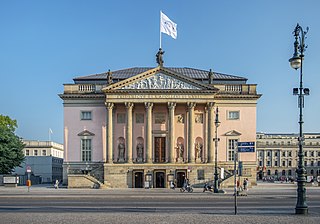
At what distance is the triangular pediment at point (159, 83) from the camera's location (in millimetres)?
80625

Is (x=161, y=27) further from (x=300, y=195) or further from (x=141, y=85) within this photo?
(x=300, y=195)

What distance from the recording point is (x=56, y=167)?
13900 centimetres

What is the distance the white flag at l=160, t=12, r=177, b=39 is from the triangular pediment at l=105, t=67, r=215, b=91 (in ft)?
17.9

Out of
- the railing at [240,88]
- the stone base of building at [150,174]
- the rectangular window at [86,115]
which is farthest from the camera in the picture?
the rectangular window at [86,115]

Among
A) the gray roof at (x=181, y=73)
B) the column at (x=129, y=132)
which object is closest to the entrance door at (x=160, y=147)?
the column at (x=129, y=132)

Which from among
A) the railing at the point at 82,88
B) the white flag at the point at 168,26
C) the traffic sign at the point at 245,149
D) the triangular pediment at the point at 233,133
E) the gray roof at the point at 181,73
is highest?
the white flag at the point at 168,26

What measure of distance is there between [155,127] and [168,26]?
15.5 meters

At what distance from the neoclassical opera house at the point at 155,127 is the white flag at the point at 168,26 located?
152 inches

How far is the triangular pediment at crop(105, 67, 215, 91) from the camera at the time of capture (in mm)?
80625

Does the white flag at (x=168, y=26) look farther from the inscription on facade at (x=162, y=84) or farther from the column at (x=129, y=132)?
the column at (x=129, y=132)

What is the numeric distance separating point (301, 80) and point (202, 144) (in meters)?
53.0

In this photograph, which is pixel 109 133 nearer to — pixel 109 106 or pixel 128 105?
pixel 109 106

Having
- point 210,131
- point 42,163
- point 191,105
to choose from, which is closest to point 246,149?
point 191,105

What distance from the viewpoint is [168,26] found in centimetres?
8125
